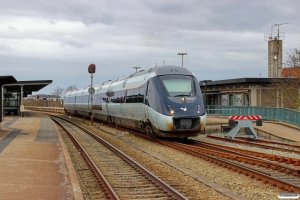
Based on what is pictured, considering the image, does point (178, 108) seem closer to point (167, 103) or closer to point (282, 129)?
point (167, 103)

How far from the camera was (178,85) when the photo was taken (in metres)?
18.2

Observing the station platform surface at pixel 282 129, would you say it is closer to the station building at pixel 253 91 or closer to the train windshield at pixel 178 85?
the train windshield at pixel 178 85

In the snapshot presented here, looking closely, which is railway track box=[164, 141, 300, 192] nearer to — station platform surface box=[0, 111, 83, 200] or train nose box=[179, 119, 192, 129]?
train nose box=[179, 119, 192, 129]

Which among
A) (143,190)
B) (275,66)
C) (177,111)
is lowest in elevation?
(143,190)

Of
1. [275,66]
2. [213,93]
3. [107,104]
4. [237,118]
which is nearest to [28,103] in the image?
[275,66]

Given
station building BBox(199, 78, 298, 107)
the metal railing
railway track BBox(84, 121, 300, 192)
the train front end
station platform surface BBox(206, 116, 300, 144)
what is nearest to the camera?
railway track BBox(84, 121, 300, 192)

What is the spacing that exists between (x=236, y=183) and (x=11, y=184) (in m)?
4.89

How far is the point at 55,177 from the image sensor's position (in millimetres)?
9859

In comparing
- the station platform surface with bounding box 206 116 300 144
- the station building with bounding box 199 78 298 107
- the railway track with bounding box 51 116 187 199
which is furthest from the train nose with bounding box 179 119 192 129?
the station building with bounding box 199 78 298 107

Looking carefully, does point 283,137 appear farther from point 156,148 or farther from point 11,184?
point 11,184

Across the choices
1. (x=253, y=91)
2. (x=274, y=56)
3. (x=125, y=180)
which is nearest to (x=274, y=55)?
(x=274, y=56)

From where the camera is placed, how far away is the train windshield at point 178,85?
17938 millimetres

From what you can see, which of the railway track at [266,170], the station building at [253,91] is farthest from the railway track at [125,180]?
the station building at [253,91]

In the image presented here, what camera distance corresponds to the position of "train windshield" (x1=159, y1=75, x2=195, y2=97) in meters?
17.9
